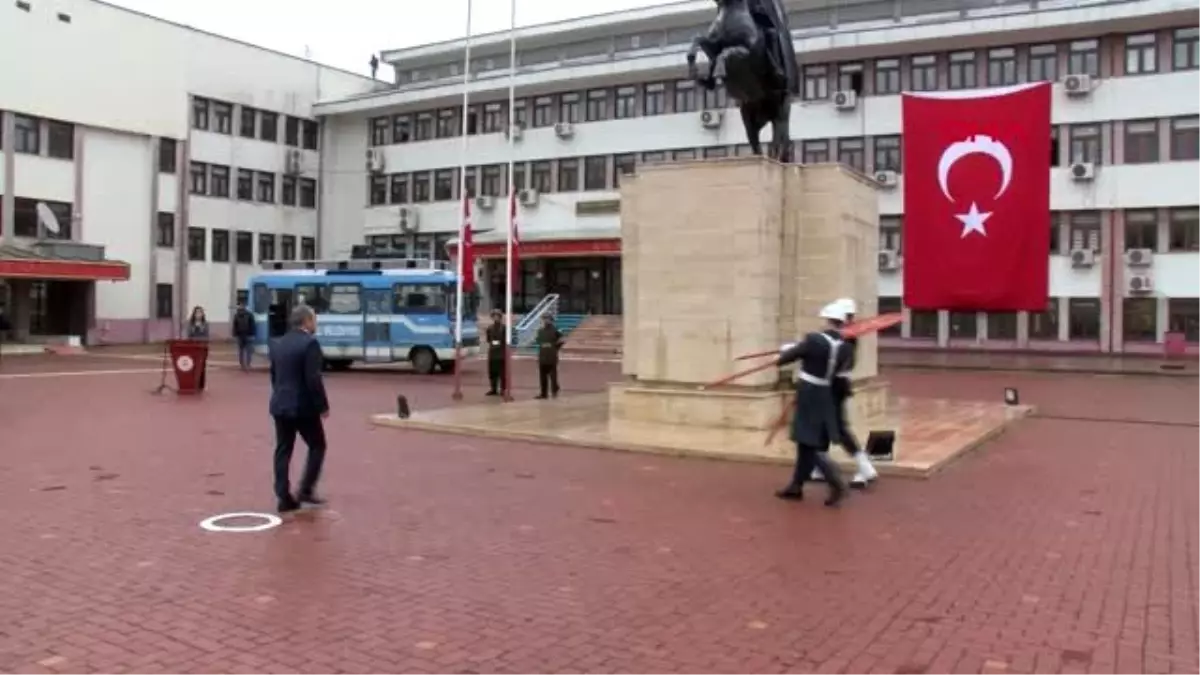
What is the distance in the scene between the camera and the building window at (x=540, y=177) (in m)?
50.6

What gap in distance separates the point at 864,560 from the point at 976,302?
24.0m

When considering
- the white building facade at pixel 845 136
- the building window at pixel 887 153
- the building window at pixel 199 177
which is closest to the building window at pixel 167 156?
the building window at pixel 199 177

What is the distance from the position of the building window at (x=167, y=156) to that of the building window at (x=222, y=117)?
271cm

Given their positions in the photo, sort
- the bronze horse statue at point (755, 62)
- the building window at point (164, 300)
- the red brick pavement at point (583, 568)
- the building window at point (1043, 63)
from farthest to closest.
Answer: the building window at point (164, 300) → the building window at point (1043, 63) → the bronze horse statue at point (755, 62) → the red brick pavement at point (583, 568)

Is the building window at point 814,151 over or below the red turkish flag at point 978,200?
over

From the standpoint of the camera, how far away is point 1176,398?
22.4m

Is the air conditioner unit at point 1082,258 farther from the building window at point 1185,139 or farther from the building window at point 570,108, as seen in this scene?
the building window at point 570,108

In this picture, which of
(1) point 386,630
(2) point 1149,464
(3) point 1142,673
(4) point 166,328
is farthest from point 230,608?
(4) point 166,328

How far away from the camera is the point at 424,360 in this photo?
28797 millimetres

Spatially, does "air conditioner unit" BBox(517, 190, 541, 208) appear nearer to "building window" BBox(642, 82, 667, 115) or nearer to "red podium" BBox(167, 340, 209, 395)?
"building window" BBox(642, 82, 667, 115)

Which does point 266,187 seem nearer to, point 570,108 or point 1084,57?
point 570,108

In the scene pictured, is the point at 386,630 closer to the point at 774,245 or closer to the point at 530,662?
the point at 530,662

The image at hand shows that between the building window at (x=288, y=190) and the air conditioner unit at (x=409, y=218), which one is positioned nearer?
the air conditioner unit at (x=409, y=218)

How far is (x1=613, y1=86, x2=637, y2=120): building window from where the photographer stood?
4834 centimetres
